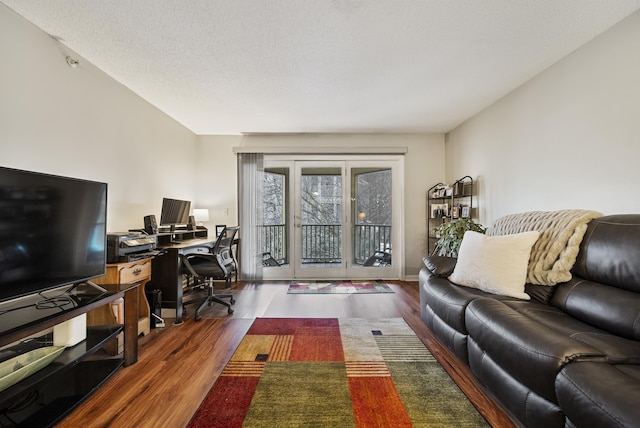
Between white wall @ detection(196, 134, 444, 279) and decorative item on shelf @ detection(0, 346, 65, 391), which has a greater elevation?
white wall @ detection(196, 134, 444, 279)

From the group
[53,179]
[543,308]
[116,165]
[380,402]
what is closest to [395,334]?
[380,402]

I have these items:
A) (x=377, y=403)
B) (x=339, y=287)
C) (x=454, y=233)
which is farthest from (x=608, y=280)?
(x=339, y=287)

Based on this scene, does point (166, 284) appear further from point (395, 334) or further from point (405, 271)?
point (405, 271)

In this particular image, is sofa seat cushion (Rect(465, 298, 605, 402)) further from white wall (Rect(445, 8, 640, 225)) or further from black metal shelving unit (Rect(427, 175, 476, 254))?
black metal shelving unit (Rect(427, 175, 476, 254))

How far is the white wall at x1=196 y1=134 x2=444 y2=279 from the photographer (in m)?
4.18

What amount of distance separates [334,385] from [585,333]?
1.32 meters

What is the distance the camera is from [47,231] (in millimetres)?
1508

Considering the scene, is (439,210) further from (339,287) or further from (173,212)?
(173,212)

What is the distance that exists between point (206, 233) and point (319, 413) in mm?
3293

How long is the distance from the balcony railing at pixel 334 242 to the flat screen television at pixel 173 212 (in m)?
1.21

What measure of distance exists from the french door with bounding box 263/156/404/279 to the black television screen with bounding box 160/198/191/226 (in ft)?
3.94

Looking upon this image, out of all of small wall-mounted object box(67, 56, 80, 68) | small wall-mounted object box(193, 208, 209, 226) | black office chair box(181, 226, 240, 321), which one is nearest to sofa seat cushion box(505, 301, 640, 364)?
black office chair box(181, 226, 240, 321)

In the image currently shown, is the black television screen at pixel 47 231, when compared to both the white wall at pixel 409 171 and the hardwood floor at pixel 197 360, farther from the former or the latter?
the white wall at pixel 409 171

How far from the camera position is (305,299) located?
10.7 feet
